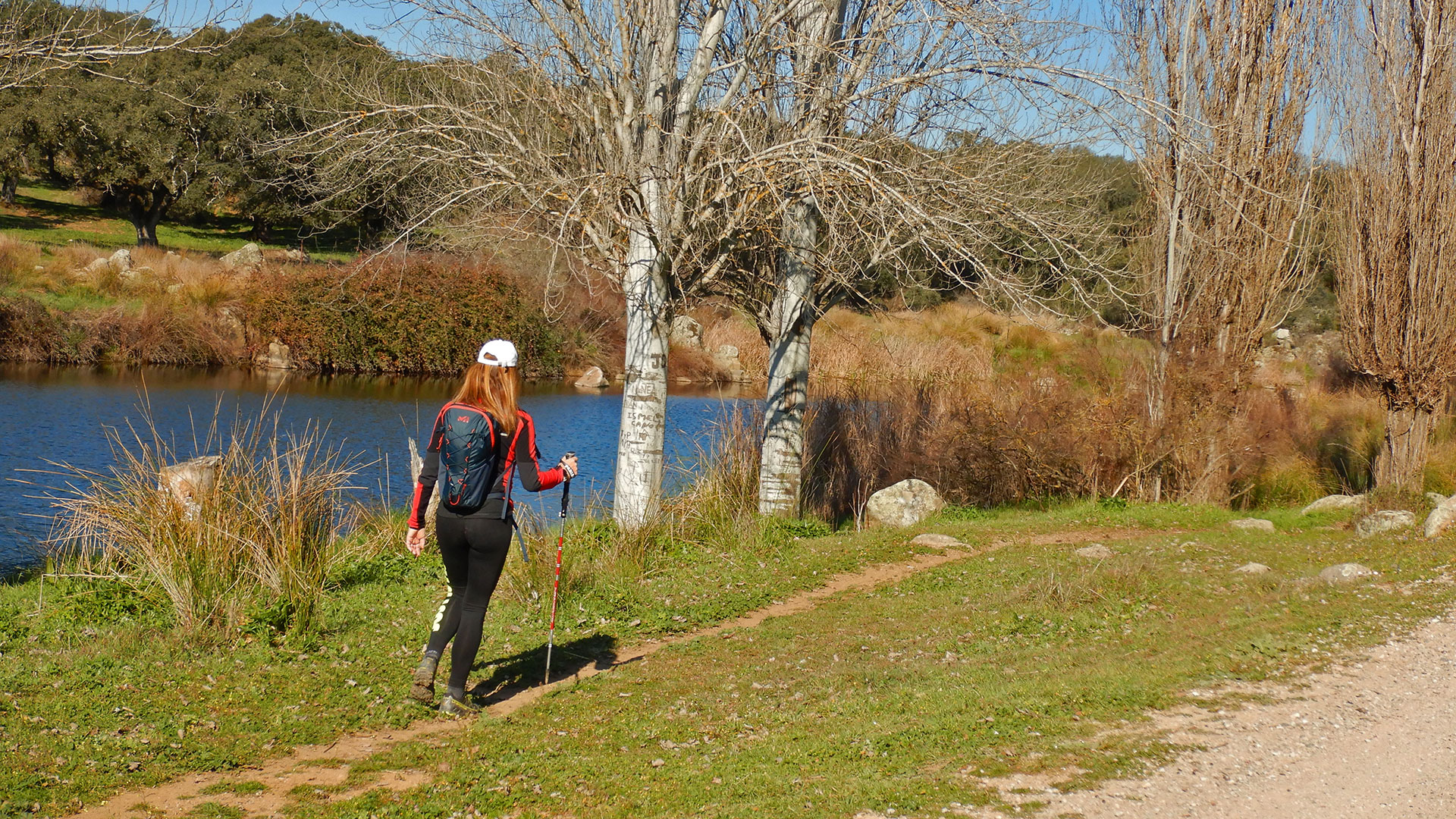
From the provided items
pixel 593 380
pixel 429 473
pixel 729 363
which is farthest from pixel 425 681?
pixel 729 363

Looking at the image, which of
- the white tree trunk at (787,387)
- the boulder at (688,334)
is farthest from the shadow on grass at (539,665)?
the boulder at (688,334)

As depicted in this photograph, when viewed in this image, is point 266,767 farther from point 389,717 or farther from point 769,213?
point 769,213

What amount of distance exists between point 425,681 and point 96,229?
40935 millimetres

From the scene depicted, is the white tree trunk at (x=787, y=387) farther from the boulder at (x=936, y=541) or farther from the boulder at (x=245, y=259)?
the boulder at (x=245, y=259)

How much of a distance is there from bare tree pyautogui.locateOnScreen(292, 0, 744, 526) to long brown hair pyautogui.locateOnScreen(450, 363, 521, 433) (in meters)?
4.14

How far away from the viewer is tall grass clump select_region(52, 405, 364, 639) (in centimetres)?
770

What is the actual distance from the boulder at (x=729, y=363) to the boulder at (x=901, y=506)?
887 inches

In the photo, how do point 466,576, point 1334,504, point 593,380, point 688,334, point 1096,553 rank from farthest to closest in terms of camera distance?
1. point 688,334
2. point 593,380
3. point 1334,504
4. point 1096,553
5. point 466,576

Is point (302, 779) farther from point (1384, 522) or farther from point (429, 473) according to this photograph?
point (1384, 522)

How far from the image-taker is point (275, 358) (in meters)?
33.4

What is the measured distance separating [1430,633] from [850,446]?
947 cm

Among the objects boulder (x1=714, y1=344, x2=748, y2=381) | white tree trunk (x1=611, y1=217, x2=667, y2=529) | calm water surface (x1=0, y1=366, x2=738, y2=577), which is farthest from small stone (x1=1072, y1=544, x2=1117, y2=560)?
boulder (x1=714, y1=344, x2=748, y2=381)

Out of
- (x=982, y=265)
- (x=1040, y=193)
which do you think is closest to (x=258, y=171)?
(x=1040, y=193)

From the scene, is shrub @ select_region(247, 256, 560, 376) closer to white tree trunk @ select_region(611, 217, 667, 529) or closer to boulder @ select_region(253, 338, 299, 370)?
boulder @ select_region(253, 338, 299, 370)
